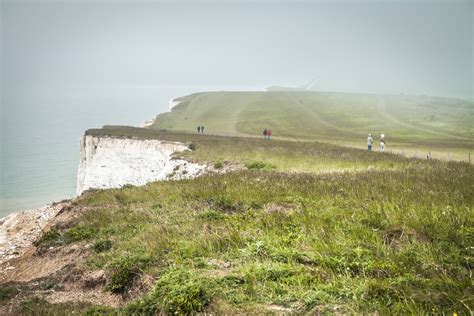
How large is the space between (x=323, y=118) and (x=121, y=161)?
7066cm

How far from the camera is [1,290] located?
955cm

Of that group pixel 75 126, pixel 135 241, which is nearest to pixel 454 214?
pixel 135 241

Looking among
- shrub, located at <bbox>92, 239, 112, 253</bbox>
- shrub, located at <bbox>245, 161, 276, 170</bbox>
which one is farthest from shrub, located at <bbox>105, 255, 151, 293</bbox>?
shrub, located at <bbox>245, 161, 276, 170</bbox>

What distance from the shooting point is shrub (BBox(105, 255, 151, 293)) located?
8219 mm

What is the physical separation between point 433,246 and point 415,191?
5682 millimetres

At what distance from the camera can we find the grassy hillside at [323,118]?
72.0 meters

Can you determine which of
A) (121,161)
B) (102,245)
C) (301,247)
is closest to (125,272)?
(102,245)

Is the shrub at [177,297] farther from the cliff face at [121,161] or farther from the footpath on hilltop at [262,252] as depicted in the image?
the cliff face at [121,161]

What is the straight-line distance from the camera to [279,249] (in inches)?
316

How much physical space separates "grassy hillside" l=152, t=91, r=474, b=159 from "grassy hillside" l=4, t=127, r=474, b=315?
4935 cm

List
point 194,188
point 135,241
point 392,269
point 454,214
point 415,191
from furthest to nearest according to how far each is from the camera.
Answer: point 194,188, point 415,191, point 135,241, point 454,214, point 392,269

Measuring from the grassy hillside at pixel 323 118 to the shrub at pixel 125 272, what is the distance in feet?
180

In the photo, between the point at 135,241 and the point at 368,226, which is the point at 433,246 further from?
the point at 135,241

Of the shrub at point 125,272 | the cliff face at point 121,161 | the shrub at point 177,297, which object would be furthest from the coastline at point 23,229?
the cliff face at point 121,161
